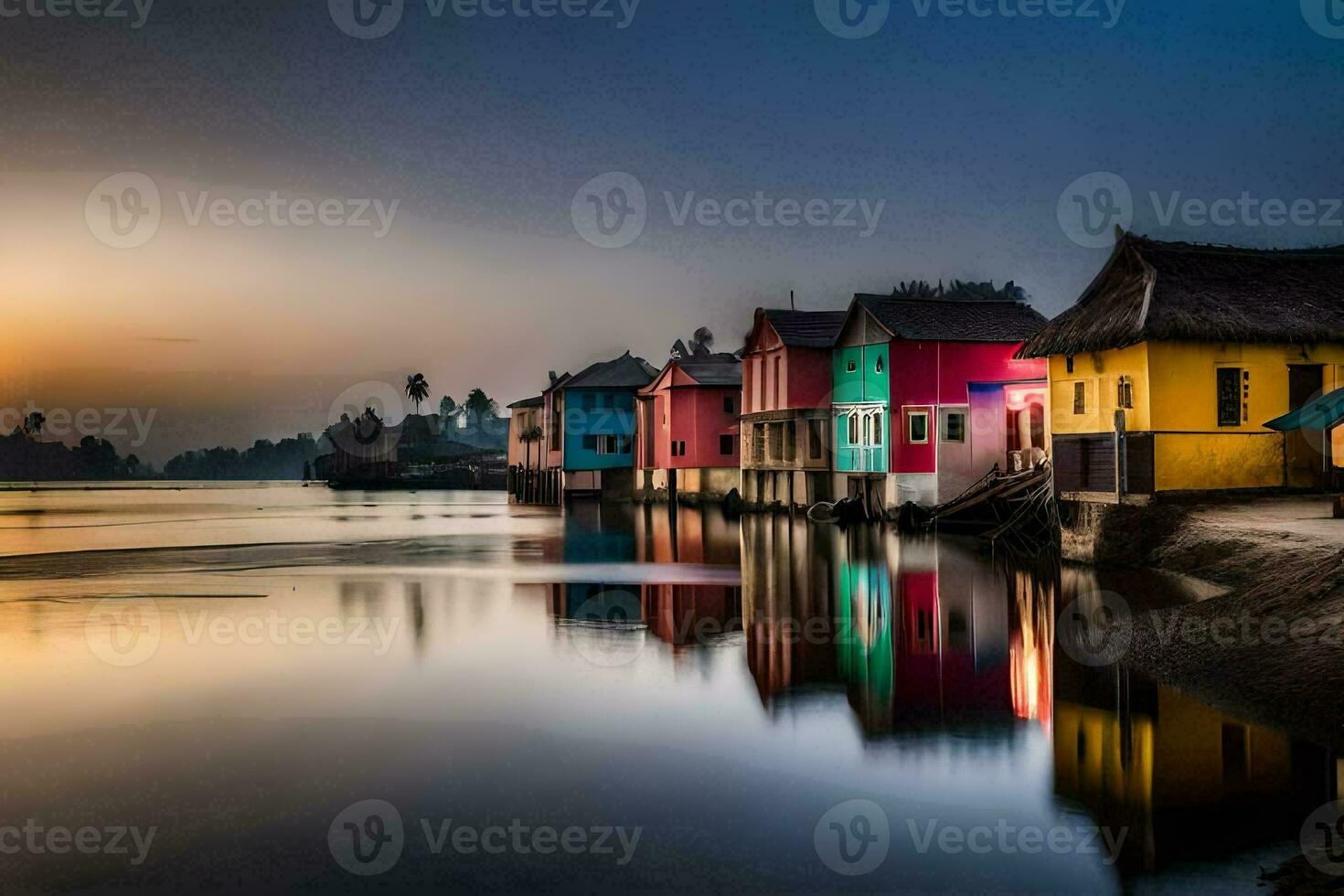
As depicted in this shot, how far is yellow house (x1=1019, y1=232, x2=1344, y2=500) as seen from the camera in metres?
25.6

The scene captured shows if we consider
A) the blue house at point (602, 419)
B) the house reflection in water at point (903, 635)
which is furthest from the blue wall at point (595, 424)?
the house reflection in water at point (903, 635)

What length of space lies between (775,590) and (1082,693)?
11290 millimetres

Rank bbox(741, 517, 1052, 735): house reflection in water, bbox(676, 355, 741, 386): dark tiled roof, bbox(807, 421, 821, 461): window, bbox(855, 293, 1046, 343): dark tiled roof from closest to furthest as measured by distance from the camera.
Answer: bbox(741, 517, 1052, 735): house reflection in water → bbox(855, 293, 1046, 343): dark tiled roof → bbox(807, 421, 821, 461): window → bbox(676, 355, 741, 386): dark tiled roof

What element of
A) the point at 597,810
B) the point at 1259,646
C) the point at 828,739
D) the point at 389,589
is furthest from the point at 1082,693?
the point at 389,589

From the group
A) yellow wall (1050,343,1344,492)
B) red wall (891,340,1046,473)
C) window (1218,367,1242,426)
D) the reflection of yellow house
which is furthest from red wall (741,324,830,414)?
the reflection of yellow house

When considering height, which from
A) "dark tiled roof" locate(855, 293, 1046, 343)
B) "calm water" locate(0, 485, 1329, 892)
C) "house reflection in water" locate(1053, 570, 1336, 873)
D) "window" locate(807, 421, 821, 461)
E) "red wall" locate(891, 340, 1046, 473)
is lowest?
"calm water" locate(0, 485, 1329, 892)

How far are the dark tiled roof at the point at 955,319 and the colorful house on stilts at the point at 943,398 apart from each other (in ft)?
0.12

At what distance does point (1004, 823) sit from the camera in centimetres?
860

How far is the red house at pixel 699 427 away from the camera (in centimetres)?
6494

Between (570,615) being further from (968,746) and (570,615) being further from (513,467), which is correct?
(513,467)

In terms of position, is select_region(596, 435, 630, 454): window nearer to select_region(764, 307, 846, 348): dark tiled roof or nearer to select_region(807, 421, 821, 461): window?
select_region(764, 307, 846, 348): dark tiled roof

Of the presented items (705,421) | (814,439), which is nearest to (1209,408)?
(814,439)

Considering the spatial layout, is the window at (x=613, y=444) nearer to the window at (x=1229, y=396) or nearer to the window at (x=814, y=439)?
the window at (x=814, y=439)

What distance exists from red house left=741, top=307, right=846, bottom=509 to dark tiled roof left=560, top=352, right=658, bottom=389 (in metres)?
21.8
